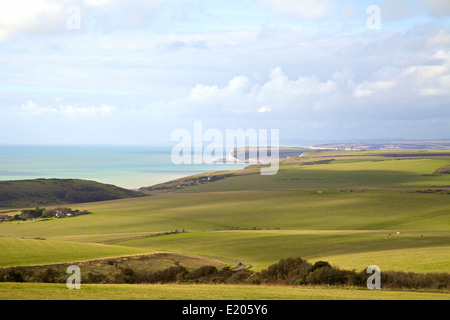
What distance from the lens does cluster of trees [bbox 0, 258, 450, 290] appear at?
82.7 feet

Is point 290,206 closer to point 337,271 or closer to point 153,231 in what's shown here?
point 153,231

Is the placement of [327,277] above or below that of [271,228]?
above

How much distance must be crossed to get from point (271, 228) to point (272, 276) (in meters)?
42.5

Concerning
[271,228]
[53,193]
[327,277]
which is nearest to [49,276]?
[327,277]

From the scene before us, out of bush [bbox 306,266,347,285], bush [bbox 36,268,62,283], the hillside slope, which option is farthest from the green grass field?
the hillside slope

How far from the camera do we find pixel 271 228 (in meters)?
73.9

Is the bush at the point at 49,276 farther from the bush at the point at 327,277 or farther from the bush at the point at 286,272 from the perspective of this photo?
the bush at the point at 327,277

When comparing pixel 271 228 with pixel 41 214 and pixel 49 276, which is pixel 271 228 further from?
pixel 41 214

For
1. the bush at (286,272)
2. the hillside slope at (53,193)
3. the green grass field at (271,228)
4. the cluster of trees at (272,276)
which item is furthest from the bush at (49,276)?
the hillside slope at (53,193)

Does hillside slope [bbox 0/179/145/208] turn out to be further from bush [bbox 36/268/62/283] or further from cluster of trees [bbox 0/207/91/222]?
bush [bbox 36/268/62/283]

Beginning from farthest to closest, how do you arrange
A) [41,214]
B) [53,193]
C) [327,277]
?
1. [53,193]
2. [41,214]
3. [327,277]

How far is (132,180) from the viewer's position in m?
183

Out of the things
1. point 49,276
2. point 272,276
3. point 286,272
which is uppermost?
point 49,276
